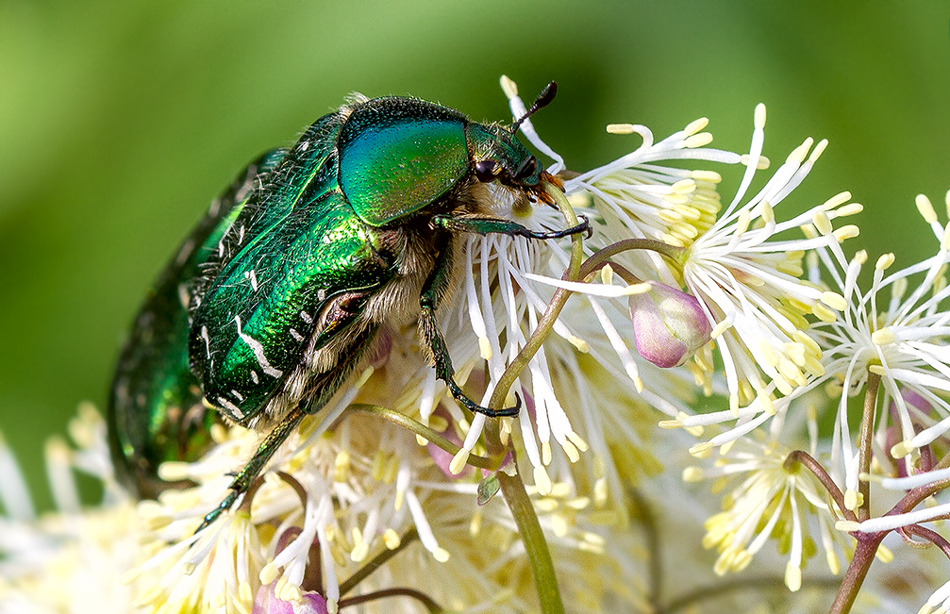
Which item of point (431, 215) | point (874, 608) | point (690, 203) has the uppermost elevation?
point (431, 215)

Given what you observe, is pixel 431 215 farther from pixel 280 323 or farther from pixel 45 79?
pixel 45 79

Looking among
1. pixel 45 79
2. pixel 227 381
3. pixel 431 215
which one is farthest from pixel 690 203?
pixel 45 79

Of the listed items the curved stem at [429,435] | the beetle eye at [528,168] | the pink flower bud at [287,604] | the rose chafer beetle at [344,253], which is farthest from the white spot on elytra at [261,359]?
the beetle eye at [528,168]

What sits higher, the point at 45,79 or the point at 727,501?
the point at 45,79

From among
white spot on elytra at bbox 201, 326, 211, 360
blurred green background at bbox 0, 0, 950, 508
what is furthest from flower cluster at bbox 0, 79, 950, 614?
blurred green background at bbox 0, 0, 950, 508

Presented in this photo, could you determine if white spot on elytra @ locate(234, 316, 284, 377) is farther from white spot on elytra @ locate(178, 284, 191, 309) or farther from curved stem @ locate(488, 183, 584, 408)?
white spot on elytra @ locate(178, 284, 191, 309)

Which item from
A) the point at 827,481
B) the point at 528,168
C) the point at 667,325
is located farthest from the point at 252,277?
the point at 827,481
